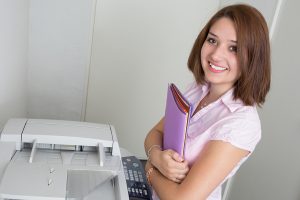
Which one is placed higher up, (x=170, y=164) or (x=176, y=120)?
(x=176, y=120)

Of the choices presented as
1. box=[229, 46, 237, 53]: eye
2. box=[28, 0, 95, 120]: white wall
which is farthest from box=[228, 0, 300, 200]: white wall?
box=[28, 0, 95, 120]: white wall

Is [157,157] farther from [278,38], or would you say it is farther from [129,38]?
[129,38]

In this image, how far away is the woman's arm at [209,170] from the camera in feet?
2.40

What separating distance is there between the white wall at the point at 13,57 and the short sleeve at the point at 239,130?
92cm

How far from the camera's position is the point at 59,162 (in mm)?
852

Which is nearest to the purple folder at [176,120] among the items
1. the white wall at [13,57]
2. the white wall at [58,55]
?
the white wall at [13,57]

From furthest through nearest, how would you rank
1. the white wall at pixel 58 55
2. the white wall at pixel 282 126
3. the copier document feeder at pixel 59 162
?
the white wall at pixel 58 55, the white wall at pixel 282 126, the copier document feeder at pixel 59 162

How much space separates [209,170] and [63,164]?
0.42m

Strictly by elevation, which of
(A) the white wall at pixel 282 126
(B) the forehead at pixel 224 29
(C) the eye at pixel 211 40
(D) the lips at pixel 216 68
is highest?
(B) the forehead at pixel 224 29

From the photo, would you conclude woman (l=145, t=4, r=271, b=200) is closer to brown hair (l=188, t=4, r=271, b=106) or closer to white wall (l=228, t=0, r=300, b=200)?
brown hair (l=188, t=4, r=271, b=106)

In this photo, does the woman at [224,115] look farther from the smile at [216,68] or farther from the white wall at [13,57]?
the white wall at [13,57]

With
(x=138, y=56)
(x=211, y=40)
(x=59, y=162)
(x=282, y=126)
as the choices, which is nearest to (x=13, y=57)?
(x=59, y=162)

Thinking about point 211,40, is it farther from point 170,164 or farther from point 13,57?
point 13,57

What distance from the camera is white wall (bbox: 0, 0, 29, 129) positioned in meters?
1.19
